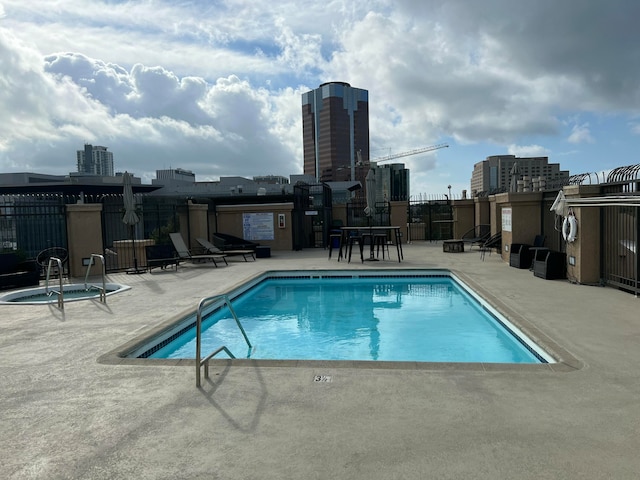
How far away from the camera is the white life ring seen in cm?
922

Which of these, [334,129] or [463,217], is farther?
[334,129]

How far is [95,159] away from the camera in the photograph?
100812 mm

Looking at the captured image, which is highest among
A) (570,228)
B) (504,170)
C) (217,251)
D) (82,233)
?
(504,170)

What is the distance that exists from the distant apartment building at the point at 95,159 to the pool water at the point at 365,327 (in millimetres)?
100269

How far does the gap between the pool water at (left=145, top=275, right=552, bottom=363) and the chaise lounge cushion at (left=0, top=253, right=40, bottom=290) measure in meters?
5.02

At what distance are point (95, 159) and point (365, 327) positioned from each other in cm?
10718

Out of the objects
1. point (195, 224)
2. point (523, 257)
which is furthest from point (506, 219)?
point (195, 224)

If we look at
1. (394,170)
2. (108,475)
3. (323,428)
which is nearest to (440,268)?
(323,428)

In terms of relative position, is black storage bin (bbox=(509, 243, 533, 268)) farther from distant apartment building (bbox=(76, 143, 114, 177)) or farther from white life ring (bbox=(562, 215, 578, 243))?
distant apartment building (bbox=(76, 143, 114, 177))

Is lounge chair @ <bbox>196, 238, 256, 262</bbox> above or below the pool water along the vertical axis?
above

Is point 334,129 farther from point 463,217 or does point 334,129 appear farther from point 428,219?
point 463,217

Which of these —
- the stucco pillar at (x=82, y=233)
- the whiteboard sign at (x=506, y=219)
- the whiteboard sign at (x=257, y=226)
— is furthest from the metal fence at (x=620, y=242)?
the whiteboard sign at (x=257, y=226)

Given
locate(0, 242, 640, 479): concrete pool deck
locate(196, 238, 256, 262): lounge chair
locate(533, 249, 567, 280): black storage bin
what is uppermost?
locate(196, 238, 256, 262): lounge chair

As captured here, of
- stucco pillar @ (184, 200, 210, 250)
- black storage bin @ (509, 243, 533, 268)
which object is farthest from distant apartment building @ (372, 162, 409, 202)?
black storage bin @ (509, 243, 533, 268)
